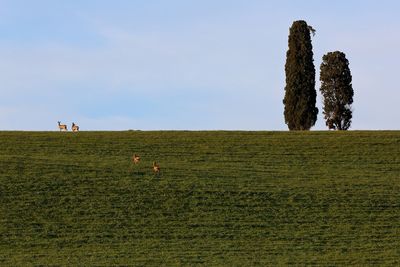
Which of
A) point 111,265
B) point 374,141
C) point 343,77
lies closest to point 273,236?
point 111,265

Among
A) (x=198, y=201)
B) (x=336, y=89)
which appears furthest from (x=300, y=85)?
(x=198, y=201)

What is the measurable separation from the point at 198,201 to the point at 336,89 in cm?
3162

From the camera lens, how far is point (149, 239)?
41.5m

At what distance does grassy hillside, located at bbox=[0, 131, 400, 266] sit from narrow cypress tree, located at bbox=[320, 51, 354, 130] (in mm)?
13531

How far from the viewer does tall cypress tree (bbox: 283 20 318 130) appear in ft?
235

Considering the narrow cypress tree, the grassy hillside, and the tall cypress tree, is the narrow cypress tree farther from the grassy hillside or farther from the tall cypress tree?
the grassy hillside

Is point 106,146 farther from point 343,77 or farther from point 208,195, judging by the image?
point 343,77

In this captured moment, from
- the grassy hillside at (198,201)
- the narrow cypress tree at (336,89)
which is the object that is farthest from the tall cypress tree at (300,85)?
the grassy hillside at (198,201)

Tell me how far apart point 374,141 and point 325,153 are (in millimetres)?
4435

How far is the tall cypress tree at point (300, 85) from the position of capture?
7150 cm

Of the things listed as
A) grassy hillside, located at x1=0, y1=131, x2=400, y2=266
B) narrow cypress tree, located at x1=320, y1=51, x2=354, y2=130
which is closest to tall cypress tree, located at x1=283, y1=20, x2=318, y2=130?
narrow cypress tree, located at x1=320, y1=51, x2=354, y2=130

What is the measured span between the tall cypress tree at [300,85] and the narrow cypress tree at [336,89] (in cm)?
266

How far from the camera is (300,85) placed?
72375mm

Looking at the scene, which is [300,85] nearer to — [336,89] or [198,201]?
[336,89]
